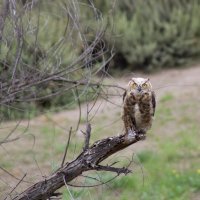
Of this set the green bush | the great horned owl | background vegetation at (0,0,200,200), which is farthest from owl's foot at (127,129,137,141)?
the green bush

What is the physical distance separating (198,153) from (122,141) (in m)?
3.84

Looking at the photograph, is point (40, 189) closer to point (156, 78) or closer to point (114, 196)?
point (114, 196)

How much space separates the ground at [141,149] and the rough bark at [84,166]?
87 cm

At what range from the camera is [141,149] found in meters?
7.28

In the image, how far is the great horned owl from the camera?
131 inches

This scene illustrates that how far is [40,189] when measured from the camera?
11.9 feet

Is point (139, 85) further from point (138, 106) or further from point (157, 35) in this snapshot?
point (157, 35)

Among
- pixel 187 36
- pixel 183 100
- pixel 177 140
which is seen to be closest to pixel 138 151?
pixel 177 140

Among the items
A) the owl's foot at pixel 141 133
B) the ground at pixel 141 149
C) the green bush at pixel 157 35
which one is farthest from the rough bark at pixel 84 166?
the green bush at pixel 157 35

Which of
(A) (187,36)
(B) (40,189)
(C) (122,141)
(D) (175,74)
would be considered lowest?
(B) (40,189)

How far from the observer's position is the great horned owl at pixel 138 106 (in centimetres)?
332

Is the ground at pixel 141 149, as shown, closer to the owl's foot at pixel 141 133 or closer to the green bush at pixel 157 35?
the green bush at pixel 157 35

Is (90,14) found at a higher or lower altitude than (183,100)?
higher

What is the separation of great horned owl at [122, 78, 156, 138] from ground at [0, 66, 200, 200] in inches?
53.0
